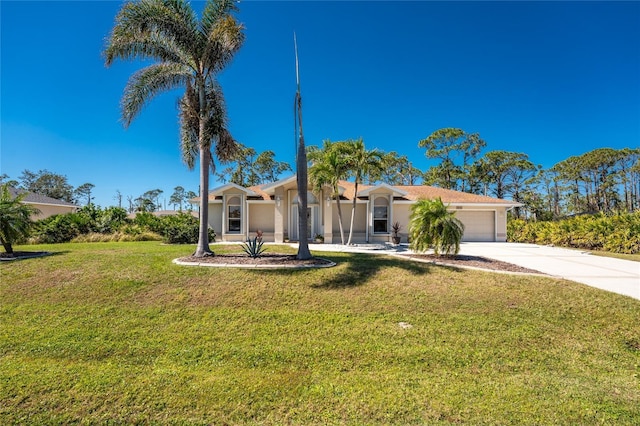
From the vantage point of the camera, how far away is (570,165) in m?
37.8

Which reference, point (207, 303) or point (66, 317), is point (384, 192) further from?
point (66, 317)

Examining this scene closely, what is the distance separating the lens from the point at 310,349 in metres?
4.79

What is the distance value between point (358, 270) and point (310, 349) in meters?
4.43

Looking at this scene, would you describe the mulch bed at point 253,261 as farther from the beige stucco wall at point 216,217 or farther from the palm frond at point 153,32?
the beige stucco wall at point 216,217

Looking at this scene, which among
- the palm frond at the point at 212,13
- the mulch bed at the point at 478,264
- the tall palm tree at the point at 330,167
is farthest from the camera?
the tall palm tree at the point at 330,167

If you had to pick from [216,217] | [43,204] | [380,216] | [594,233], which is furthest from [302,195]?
[43,204]

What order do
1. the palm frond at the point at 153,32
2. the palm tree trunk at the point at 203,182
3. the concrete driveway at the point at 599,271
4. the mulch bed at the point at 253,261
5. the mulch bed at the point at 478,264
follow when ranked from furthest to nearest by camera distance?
1. the palm tree trunk at the point at 203,182
2. the mulch bed at the point at 478,264
3. the mulch bed at the point at 253,261
4. the palm frond at the point at 153,32
5. the concrete driveway at the point at 599,271

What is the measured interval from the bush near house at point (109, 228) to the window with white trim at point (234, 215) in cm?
137

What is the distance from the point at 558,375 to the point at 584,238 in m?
18.8

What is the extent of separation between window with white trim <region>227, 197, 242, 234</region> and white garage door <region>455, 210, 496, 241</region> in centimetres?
1592

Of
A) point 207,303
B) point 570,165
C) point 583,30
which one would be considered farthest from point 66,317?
point 570,165

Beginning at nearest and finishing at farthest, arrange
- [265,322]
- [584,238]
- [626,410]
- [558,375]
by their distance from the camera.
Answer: [626,410], [558,375], [265,322], [584,238]

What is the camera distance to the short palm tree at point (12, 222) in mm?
10688

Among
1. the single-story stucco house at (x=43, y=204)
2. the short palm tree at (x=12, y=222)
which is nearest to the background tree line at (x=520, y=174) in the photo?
the single-story stucco house at (x=43, y=204)
